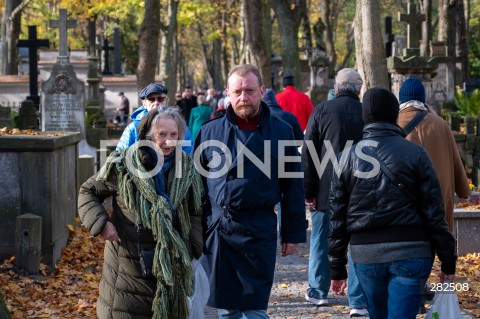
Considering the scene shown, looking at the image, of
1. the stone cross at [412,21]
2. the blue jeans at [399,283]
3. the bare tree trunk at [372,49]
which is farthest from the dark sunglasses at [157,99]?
the stone cross at [412,21]

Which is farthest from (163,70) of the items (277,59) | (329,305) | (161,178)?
(161,178)

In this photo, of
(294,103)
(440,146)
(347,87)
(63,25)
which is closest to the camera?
(440,146)

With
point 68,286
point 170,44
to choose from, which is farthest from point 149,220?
point 170,44

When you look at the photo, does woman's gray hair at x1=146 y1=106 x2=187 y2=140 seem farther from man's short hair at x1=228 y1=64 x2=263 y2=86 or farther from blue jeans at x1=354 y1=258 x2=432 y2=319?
blue jeans at x1=354 y1=258 x2=432 y2=319

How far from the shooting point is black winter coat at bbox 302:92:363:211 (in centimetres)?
880

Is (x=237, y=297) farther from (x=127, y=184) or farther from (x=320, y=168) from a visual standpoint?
(x=320, y=168)

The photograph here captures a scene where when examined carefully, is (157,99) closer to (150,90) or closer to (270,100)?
(150,90)

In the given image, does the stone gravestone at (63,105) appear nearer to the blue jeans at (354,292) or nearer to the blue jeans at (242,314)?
the blue jeans at (354,292)

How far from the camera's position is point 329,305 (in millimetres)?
9016

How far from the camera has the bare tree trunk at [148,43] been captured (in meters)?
22.8

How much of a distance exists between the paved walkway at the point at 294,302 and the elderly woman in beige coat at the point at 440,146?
1.08 m

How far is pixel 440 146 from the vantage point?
775cm

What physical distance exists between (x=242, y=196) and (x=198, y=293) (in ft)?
2.08

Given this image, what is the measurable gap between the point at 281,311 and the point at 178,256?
Answer: 3155mm
